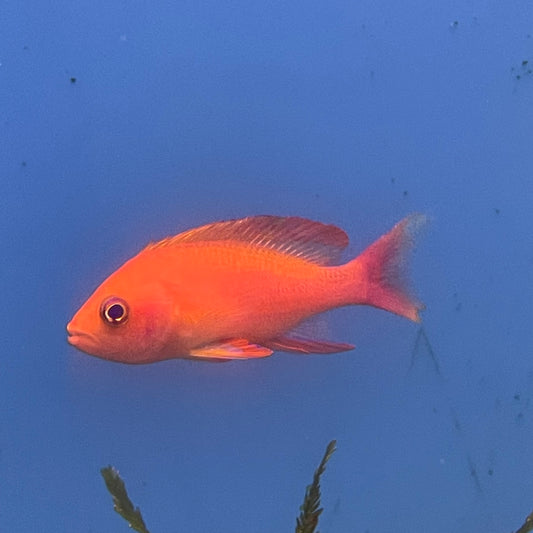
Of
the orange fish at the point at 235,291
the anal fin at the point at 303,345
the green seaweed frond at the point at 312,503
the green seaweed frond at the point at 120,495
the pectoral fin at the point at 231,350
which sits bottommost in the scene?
the green seaweed frond at the point at 312,503

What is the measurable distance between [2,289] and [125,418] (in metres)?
0.51

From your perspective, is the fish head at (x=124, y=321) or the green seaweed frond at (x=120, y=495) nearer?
the fish head at (x=124, y=321)

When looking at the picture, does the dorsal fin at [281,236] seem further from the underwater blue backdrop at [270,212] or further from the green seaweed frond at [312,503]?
the green seaweed frond at [312,503]

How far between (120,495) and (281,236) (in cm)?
70

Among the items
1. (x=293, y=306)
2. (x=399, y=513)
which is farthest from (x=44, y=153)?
(x=399, y=513)

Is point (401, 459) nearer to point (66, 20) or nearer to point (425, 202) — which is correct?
point (425, 202)

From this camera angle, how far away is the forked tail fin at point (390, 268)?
154 cm

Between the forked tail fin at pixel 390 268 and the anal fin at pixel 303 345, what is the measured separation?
0.41 feet

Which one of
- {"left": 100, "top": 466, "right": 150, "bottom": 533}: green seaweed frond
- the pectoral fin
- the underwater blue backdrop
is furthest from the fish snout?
the underwater blue backdrop

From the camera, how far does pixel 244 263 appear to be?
4.85ft

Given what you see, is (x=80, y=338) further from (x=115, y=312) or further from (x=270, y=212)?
(x=270, y=212)

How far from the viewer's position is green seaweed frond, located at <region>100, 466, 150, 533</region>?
1.51 meters

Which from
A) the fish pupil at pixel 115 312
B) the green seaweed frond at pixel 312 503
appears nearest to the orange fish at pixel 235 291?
the fish pupil at pixel 115 312

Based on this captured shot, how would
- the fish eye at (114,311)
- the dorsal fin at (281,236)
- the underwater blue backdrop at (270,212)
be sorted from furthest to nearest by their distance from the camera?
the underwater blue backdrop at (270,212) < the dorsal fin at (281,236) < the fish eye at (114,311)
